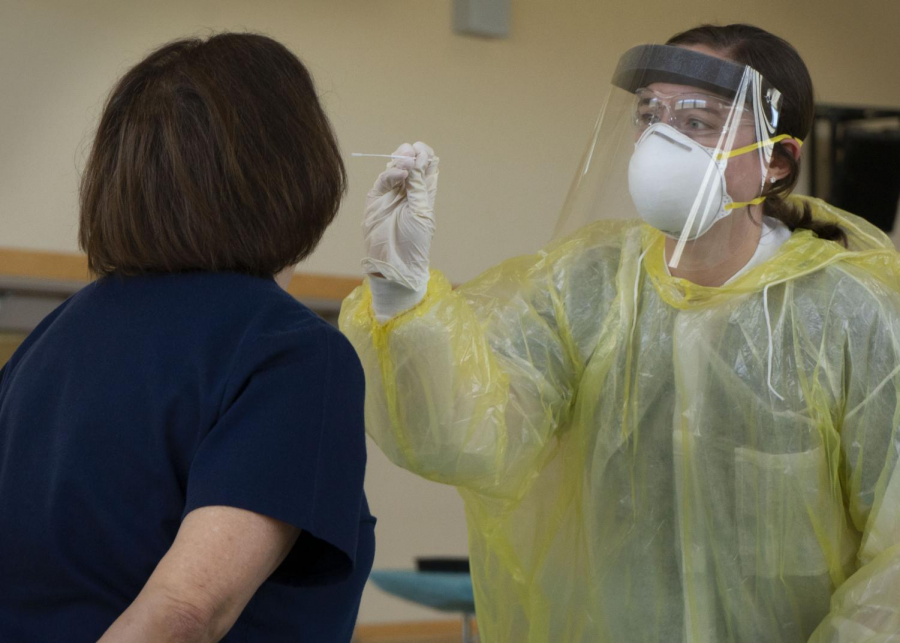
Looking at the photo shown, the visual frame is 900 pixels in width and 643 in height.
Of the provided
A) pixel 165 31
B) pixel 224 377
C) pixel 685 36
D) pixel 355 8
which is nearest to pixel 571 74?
pixel 355 8

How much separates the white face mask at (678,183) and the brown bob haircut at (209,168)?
551mm

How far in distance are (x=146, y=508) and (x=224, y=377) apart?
0.12 meters

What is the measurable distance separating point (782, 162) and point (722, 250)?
0.14 metres

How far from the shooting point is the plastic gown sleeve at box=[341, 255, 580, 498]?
1.29 m

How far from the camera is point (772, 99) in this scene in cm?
133

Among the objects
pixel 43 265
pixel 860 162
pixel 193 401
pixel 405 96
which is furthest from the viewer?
pixel 860 162

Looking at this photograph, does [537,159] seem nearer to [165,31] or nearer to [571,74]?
[571,74]

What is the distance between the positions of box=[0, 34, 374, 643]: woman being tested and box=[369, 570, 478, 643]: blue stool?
1.27 m

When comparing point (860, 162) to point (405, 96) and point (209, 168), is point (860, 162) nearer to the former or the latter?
point (405, 96)

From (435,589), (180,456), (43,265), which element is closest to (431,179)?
(180,456)

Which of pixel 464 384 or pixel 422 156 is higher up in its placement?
pixel 422 156

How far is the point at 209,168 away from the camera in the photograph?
0.84 m

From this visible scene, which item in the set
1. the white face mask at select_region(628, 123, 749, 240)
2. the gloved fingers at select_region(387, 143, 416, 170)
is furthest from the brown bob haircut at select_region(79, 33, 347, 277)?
the white face mask at select_region(628, 123, 749, 240)

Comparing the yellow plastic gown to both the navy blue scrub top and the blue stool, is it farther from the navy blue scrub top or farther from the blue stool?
the blue stool
